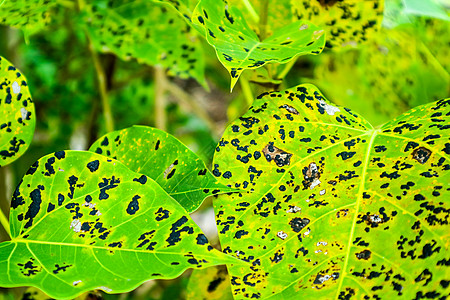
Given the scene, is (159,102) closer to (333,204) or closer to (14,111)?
(14,111)

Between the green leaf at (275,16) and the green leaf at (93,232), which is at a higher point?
the green leaf at (275,16)

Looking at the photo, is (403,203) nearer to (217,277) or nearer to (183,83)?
(217,277)

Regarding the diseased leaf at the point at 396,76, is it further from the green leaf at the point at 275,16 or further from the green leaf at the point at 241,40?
the green leaf at the point at 241,40

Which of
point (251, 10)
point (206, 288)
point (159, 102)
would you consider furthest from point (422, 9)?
point (159, 102)

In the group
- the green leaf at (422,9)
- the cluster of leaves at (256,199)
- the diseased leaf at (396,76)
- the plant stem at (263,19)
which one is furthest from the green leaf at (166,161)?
the diseased leaf at (396,76)

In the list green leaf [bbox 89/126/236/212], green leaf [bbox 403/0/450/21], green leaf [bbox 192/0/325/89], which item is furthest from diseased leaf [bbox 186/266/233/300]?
green leaf [bbox 403/0/450/21]

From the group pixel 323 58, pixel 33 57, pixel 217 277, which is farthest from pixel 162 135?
pixel 33 57

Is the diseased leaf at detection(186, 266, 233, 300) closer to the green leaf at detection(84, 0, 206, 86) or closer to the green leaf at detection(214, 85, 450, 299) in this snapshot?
the green leaf at detection(214, 85, 450, 299)
